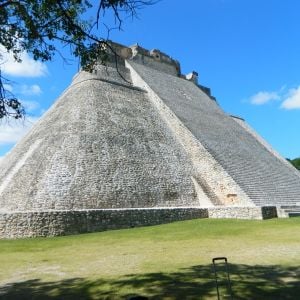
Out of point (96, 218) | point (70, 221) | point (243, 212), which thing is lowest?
point (70, 221)

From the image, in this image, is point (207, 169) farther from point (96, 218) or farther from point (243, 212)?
point (96, 218)

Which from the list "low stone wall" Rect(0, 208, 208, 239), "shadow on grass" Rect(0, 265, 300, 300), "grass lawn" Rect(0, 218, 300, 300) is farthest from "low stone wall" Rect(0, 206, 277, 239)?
"shadow on grass" Rect(0, 265, 300, 300)

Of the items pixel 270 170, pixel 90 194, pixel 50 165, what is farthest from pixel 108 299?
pixel 270 170

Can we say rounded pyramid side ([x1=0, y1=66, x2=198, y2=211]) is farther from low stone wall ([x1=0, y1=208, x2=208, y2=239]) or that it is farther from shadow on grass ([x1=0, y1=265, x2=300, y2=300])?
shadow on grass ([x1=0, y1=265, x2=300, y2=300])

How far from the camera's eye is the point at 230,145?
24141mm

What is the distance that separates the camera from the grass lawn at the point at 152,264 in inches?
223

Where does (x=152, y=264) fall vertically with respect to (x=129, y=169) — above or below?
below

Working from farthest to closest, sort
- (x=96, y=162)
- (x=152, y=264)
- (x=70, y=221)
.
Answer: (x=96, y=162), (x=70, y=221), (x=152, y=264)

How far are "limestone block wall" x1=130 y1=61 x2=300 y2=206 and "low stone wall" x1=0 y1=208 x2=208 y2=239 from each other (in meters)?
6.08

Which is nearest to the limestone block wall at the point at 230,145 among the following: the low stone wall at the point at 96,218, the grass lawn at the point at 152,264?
the low stone wall at the point at 96,218

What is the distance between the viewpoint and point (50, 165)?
1717 cm

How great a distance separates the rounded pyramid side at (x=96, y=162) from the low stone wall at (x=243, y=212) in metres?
1.40

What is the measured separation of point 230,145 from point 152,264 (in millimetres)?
17298

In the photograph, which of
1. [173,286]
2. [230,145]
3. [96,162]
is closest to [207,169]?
[230,145]
